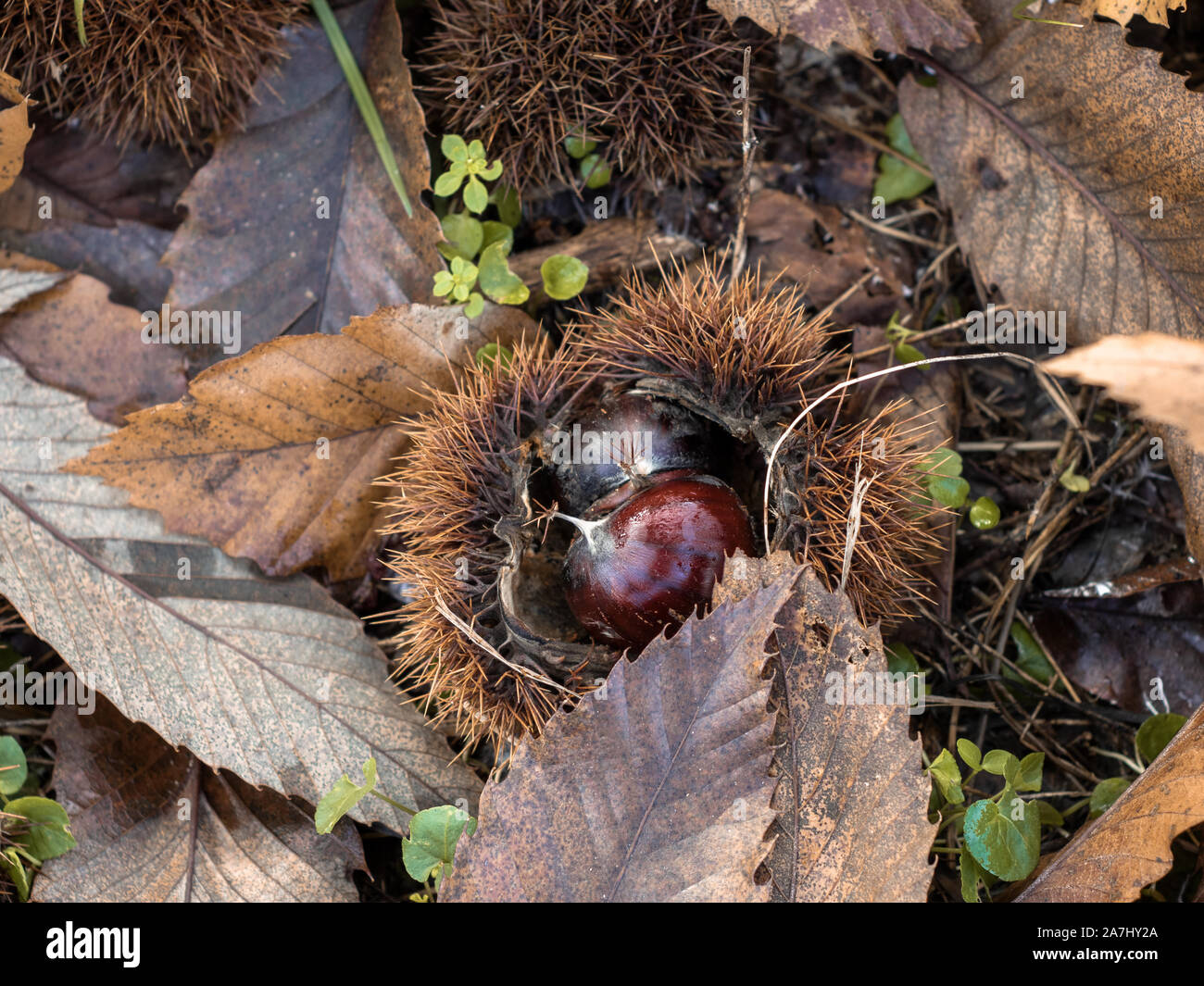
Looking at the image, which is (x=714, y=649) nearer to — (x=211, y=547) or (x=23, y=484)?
(x=211, y=547)

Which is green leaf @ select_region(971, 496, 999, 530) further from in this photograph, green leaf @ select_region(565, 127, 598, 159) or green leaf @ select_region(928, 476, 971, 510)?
green leaf @ select_region(565, 127, 598, 159)

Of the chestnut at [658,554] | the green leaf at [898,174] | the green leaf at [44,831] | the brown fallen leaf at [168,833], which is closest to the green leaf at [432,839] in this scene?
the brown fallen leaf at [168,833]

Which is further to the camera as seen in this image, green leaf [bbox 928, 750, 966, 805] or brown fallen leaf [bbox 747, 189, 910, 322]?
brown fallen leaf [bbox 747, 189, 910, 322]

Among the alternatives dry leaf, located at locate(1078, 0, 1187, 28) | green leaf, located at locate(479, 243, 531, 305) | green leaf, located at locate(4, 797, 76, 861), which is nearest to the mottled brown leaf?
green leaf, located at locate(479, 243, 531, 305)

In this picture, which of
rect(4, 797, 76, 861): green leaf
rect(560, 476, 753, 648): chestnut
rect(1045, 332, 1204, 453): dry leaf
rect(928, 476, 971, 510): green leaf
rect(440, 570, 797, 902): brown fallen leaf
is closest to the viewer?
rect(1045, 332, 1204, 453): dry leaf

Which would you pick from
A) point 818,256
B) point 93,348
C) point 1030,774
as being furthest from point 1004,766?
point 93,348

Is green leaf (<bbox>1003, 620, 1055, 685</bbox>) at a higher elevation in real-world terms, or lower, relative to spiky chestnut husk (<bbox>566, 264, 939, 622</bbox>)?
lower

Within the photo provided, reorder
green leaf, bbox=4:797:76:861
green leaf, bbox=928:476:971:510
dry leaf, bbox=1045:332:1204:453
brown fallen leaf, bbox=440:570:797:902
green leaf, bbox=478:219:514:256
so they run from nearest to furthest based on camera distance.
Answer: dry leaf, bbox=1045:332:1204:453 < brown fallen leaf, bbox=440:570:797:902 < green leaf, bbox=4:797:76:861 < green leaf, bbox=928:476:971:510 < green leaf, bbox=478:219:514:256

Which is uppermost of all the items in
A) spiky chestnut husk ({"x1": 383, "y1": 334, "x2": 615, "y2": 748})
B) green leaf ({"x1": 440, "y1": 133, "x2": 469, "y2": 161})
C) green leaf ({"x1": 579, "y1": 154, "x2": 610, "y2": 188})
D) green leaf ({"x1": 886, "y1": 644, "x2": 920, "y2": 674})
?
green leaf ({"x1": 440, "y1": 133, "x2": 469, "y2": 161})
